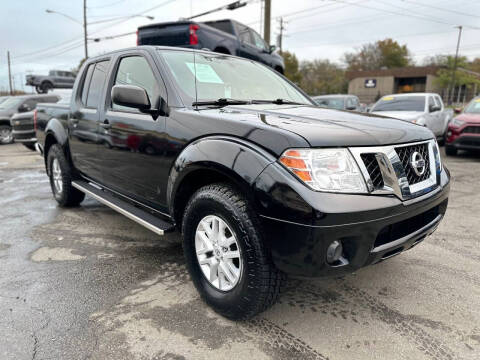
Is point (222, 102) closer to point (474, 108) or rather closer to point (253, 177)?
point (253, 177)

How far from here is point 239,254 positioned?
216 centimetres

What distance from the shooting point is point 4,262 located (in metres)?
3.24

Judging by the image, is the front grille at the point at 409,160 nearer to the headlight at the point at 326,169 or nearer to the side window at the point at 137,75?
the headlight at the point at 326,169

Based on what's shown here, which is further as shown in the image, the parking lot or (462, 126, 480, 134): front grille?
(462, 126, 480, 134): front grille

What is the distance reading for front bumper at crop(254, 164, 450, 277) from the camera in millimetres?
1850

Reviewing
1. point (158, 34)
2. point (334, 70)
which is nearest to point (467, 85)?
point (334, 70)

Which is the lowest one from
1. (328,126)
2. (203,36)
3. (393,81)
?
(328,126)

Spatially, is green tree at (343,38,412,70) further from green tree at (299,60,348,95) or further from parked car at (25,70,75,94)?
parked car at (25,70,75,94)

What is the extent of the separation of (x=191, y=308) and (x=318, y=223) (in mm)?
1180

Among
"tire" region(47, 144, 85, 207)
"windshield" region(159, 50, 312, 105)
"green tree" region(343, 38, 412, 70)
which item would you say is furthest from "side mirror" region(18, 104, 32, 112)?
"green tree" region(343, 38, 412, 70)

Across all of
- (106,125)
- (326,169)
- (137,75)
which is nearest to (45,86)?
(106,125)

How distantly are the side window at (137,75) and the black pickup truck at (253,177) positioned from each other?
0.03 feet

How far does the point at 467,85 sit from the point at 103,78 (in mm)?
69901

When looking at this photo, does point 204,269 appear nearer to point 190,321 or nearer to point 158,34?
point 190,321
